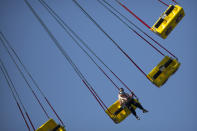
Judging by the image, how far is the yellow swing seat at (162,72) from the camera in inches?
768

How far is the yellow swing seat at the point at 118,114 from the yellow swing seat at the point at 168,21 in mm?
4547

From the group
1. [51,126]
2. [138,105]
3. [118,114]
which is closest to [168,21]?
[138,105]

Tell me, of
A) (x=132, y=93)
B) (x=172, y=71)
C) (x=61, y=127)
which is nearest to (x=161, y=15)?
(x=172, y=71)

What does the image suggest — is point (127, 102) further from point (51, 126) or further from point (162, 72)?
point (51, 126)

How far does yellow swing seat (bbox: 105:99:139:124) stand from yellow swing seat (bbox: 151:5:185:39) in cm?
455

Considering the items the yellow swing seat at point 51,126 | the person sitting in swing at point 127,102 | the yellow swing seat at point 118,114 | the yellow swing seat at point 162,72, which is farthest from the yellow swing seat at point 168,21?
the yellow swing seat at point 51,126

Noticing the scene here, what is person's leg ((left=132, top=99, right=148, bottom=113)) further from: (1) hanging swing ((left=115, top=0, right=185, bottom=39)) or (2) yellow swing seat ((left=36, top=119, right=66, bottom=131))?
(2) yellow swing seat ((left=36, top=119, right=66, bottom=131))

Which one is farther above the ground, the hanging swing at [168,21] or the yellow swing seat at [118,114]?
the hanging swing at [168,21]

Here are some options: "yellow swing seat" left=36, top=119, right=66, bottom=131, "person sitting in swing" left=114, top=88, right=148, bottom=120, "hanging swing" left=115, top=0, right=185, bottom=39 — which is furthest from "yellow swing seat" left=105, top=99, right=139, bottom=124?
"hanging swing" left=115, top=0, right=185, bottom=39

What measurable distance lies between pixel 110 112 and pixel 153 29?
5.28m

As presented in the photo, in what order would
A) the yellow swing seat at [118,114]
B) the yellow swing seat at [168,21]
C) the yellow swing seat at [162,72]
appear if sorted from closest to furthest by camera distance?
the yellow swing seat at [168,21], the yellow swing seat at [162,72], the yellow swing seat at [118,114]

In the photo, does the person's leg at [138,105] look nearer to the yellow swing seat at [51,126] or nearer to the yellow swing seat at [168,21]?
the yellow swing seat at [168,21]

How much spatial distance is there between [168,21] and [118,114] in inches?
233

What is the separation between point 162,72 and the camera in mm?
19656
